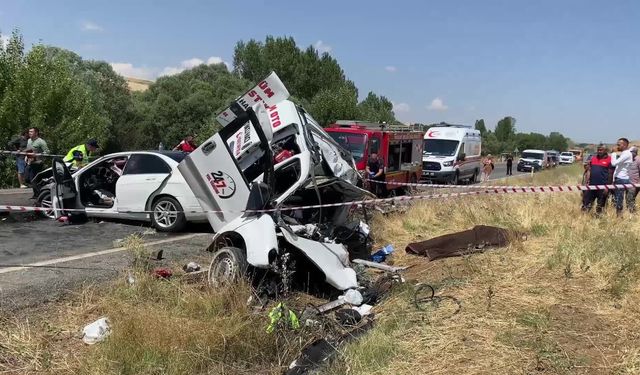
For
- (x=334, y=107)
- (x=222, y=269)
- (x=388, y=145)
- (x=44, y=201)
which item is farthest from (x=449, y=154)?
(x=334, y=107)

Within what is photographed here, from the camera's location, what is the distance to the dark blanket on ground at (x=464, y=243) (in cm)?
809

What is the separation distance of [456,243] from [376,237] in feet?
6.15

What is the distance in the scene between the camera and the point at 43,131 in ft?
80.7

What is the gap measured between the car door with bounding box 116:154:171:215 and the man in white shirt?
8.82 meters

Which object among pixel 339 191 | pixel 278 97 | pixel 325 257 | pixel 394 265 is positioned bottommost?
pixel 394 265

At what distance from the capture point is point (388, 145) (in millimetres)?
15930

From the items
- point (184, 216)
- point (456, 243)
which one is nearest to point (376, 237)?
point (456, 243)

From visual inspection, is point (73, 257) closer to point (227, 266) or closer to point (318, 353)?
point (227, 266)

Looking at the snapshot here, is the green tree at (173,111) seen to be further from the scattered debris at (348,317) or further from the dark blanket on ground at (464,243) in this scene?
the scattered debris at (348,317)

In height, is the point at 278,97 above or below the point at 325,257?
above

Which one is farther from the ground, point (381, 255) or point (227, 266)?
point (227, 266)

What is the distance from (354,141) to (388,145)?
1344mm

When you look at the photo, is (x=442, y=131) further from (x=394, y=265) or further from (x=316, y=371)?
(x=316, y=371)

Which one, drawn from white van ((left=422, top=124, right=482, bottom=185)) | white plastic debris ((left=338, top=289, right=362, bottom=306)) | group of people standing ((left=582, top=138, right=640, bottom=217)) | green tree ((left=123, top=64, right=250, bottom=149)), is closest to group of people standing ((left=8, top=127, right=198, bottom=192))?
white plastic debris ((left=338, top=289, right=362, bottom=306))
